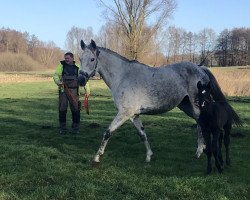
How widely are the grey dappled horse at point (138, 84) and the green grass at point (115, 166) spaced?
25.7 inches

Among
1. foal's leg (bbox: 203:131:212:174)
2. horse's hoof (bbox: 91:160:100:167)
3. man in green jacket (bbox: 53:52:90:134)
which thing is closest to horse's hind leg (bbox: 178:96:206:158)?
foal's leg (bbox: 203:131:212:174)

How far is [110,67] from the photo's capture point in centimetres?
796

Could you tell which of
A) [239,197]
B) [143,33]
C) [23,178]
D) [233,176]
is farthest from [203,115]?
[143,33]

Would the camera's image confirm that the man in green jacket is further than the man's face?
Yes

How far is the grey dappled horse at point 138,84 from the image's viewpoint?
24.8 ft

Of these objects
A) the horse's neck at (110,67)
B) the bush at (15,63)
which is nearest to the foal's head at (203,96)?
the horse's neck at (110,67)

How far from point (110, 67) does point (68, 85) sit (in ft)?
12.2

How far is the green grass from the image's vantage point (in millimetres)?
5676

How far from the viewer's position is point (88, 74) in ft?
25.6

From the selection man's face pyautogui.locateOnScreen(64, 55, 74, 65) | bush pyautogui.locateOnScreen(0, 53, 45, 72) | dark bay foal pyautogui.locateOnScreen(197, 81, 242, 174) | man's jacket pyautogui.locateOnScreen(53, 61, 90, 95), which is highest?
bush pyautogui.locateOnScreen(0, 53, 45, 72)

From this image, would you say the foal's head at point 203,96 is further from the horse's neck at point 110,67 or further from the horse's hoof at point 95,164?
the horse's hoof at point 95,164

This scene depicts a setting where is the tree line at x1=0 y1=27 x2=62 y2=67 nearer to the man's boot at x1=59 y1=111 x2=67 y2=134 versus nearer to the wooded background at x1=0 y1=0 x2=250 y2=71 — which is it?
the wooded background at x1=0 y1=0 x2=250 y2=71

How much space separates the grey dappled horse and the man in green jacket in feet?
10.7

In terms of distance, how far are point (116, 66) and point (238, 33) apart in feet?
357
